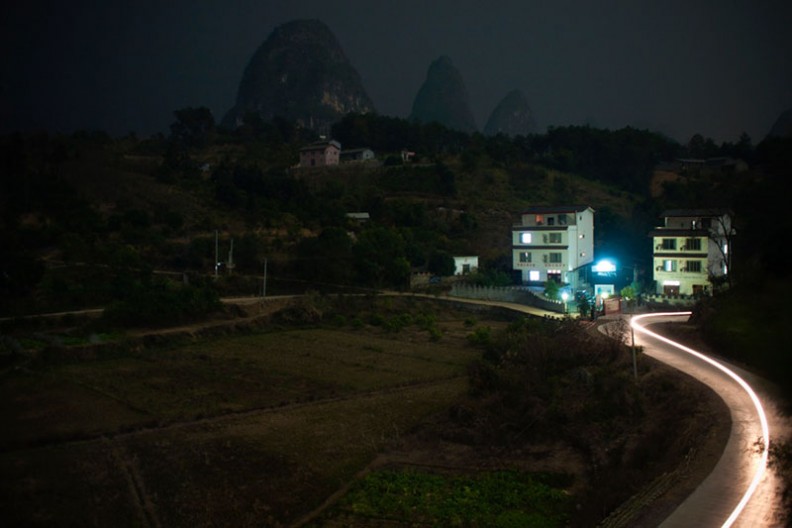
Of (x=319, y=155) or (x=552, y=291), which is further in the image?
(x=319, y=155)

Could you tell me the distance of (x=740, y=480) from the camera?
9.81m

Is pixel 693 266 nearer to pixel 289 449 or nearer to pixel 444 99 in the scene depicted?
pixel 289 449

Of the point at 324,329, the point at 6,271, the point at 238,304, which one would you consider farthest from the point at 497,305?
the point at 6,271

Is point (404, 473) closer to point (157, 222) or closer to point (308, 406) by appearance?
point (308, 406)

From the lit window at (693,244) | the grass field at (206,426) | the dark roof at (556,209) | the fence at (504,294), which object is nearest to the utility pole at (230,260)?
the grass field at (206,426)

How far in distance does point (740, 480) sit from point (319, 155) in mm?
58626

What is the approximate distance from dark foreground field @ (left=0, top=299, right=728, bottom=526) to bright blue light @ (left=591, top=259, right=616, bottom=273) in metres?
15.1

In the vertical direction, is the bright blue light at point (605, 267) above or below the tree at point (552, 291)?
above

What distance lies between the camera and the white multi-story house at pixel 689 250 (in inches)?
1246

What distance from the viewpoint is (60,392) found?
18.4 meters

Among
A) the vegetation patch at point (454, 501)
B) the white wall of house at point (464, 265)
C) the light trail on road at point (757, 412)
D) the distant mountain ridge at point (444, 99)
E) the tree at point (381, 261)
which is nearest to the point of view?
the light trail on road at point (757, 412)

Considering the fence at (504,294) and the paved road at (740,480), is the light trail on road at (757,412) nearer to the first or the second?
the paved road at (740,480)

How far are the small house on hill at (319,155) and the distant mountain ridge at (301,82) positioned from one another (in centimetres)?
4561

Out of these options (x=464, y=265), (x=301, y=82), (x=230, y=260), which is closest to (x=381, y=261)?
(x=464, y=265)
